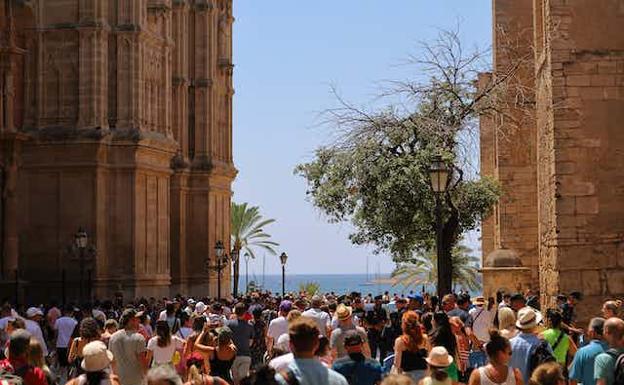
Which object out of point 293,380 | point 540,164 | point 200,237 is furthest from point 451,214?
point 200,237

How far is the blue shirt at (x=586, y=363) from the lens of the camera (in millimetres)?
10664

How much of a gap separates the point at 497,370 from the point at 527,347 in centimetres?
137

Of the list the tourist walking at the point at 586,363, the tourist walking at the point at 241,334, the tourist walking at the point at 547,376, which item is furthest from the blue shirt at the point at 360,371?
the tourist walking at the point at 241,334

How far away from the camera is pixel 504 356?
33.5 feet

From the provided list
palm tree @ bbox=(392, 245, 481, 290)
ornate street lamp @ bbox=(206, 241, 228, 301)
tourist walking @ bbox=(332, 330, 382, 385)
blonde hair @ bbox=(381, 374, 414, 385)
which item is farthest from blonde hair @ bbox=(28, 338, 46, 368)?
palm tree @ bbox=(392, 245, 481, 290)

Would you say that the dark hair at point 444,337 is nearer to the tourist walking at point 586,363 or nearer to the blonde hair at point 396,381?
the tourist walking at point 586,363

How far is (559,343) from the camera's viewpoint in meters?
12.6

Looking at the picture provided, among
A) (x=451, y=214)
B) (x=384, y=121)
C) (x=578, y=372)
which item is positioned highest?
(x=384, y=121)

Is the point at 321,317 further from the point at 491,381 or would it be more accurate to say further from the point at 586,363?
the point at 491,381

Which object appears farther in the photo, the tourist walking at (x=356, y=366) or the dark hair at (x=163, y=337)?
the dark hair at (x=163, y=337)

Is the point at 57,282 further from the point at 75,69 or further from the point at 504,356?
the point at 504,356

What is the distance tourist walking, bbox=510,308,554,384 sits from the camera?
37.1 feet

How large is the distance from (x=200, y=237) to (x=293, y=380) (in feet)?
152

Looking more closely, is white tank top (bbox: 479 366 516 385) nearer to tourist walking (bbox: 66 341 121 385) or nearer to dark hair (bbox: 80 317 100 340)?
tourist walking (bbox: 66 341 121 385)
